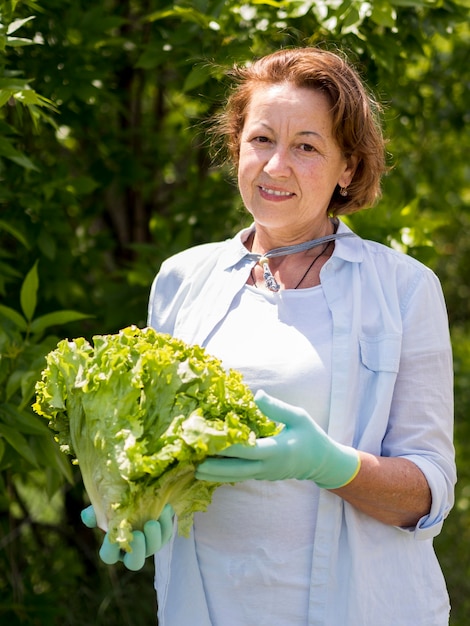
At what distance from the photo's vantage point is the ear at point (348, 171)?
2.32 meters

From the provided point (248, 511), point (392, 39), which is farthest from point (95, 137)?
point (248, 511)

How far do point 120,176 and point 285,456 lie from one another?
2.29 meters

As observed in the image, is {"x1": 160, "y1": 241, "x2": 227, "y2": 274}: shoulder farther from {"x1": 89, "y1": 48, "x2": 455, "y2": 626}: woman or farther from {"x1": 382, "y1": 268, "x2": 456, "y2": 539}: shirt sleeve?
{"x1": 382, "y1": 268, "x2": 456, "y2": 539}: shirt sleeve

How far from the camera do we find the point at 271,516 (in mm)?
2092

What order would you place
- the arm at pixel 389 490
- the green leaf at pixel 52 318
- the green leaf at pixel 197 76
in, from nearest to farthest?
the arm at pixel 389 490 → the green leaf at pixel 52 318 → the green leaf at pixel 197 76

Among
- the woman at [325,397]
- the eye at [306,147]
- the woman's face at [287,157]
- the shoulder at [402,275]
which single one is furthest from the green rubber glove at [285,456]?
the eye at [306,147]

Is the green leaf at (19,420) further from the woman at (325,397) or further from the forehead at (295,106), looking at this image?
the forehead at (295,106)

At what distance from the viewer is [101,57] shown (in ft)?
11.3

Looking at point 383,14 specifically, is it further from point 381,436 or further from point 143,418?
point 143,418

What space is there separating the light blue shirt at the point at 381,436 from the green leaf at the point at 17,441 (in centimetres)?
59

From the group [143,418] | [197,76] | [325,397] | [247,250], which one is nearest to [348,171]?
[247,250]

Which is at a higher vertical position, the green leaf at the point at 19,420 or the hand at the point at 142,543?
the hand at the point at 142,543

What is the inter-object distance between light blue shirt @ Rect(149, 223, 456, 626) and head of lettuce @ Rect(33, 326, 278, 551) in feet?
0.98

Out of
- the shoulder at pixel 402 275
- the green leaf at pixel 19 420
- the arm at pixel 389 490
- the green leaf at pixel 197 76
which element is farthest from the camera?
the green leaf at pixel 197 76
